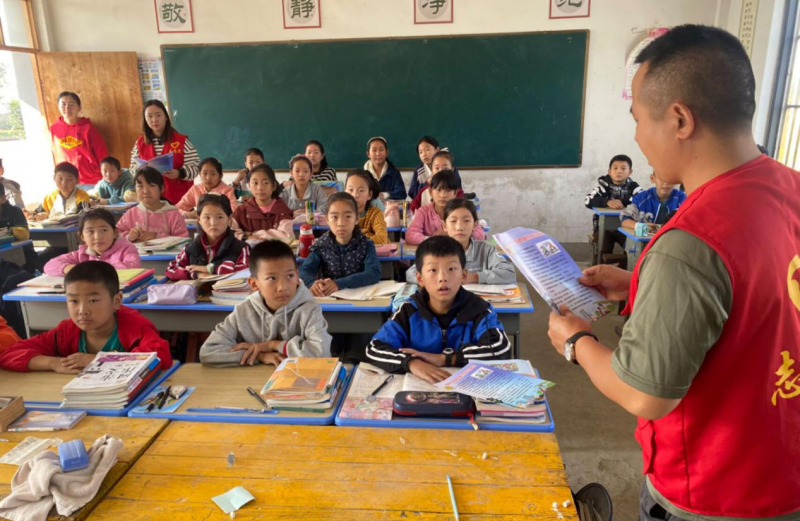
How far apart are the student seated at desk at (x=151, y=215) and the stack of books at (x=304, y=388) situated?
273 centimetres

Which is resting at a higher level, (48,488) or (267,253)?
(267,253)

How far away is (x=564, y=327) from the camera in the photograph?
966 millimetres

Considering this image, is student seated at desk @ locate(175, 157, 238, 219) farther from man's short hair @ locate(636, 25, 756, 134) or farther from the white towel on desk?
man's short hair @ locate(636, 25, 756, 134)

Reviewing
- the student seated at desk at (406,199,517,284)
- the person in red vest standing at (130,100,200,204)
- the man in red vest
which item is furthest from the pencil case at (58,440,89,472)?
the person in red vest standing at (130,100,200,204)

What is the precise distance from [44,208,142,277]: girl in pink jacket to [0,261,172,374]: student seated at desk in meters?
1.12

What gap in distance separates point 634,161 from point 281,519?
19.5ft

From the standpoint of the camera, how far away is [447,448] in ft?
4.13

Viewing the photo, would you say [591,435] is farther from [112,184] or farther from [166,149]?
[112,184]

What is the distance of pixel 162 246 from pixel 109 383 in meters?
2.20

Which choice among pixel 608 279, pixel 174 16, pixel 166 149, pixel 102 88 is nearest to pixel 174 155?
pixel 166 149

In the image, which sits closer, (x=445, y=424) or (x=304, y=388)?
(x=445, y=424)

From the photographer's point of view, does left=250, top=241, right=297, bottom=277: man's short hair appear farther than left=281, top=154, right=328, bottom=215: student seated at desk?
No

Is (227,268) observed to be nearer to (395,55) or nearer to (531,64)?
(395,55)

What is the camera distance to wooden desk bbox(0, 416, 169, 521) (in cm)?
119
